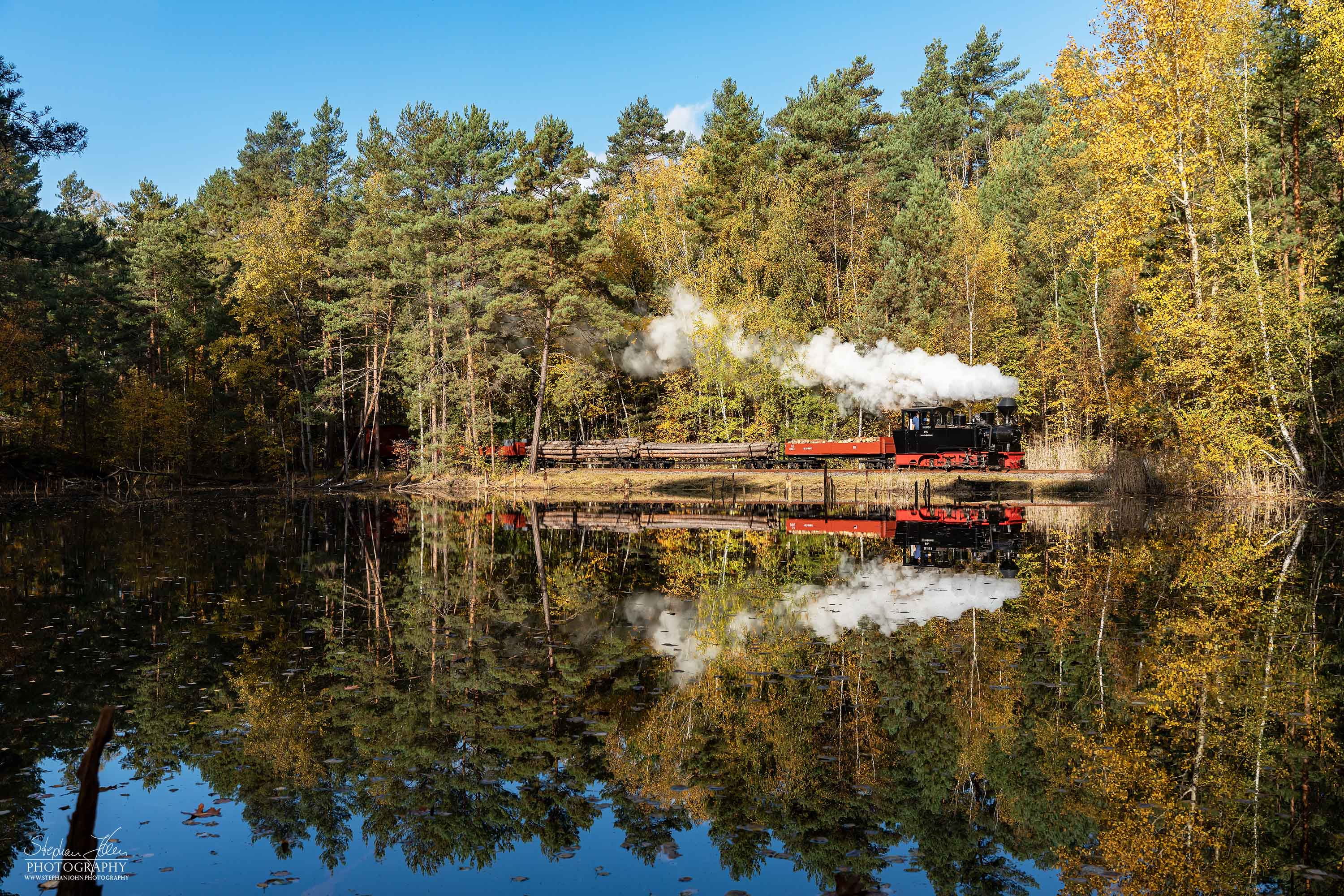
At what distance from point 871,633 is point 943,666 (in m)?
→ 1.72

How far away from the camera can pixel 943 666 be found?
9414 mm

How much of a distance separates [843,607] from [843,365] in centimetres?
2809

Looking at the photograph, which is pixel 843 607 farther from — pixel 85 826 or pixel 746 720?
pixel 85 826

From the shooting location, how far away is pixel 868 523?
25.8 m

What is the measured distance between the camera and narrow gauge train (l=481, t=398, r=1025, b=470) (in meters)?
33.8

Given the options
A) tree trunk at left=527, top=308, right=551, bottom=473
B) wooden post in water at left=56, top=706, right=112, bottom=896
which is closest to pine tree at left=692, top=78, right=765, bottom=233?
tree trunk at left=527, top=308, right=551, bottom=473

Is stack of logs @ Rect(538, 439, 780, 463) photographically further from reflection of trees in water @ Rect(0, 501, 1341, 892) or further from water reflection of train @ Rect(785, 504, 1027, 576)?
reflection of trees in water @ Rect(0, 501, 1341, 892)

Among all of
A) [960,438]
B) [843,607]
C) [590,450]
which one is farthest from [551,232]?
[843,607]

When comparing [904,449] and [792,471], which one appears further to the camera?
[792,471]

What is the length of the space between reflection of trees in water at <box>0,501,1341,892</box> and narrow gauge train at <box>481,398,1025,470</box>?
18559 millimetres

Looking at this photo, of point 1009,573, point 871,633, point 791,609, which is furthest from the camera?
point 1009,573

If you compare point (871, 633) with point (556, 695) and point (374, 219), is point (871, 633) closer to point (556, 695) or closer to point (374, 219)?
point (556, 695)

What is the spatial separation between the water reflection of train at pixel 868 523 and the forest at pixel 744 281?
703 cm

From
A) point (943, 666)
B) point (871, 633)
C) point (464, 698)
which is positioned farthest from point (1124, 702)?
point (464, 698)
